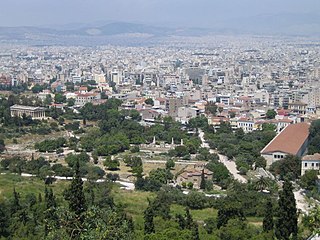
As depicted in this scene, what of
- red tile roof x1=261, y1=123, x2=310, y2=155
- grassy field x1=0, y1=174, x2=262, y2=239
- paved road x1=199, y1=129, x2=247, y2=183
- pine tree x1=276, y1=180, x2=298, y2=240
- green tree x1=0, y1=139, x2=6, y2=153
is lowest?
paved road x1=199, y1=129, x2=247, y2=183

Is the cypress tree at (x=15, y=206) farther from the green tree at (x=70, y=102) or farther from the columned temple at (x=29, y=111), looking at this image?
the green tree at (x=70, y=102)

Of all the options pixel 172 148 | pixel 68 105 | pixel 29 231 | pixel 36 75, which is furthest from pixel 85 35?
pixel 29 231

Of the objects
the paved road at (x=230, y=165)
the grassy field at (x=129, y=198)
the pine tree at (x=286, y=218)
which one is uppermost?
the pine tree at (x=286, y=218)

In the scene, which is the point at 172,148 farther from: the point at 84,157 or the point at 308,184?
the point at 308,184

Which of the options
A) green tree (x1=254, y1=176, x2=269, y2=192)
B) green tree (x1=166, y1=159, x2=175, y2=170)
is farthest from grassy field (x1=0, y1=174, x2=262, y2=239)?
green tree (x1=166, y1=159, x2=175, y2=170)

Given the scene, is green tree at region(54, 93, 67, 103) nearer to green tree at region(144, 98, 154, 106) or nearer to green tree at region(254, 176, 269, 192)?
green tree at region(144, 98, 154, 106)

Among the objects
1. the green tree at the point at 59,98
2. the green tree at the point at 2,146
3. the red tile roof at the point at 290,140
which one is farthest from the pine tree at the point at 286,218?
the green tree at the point at 59,98
